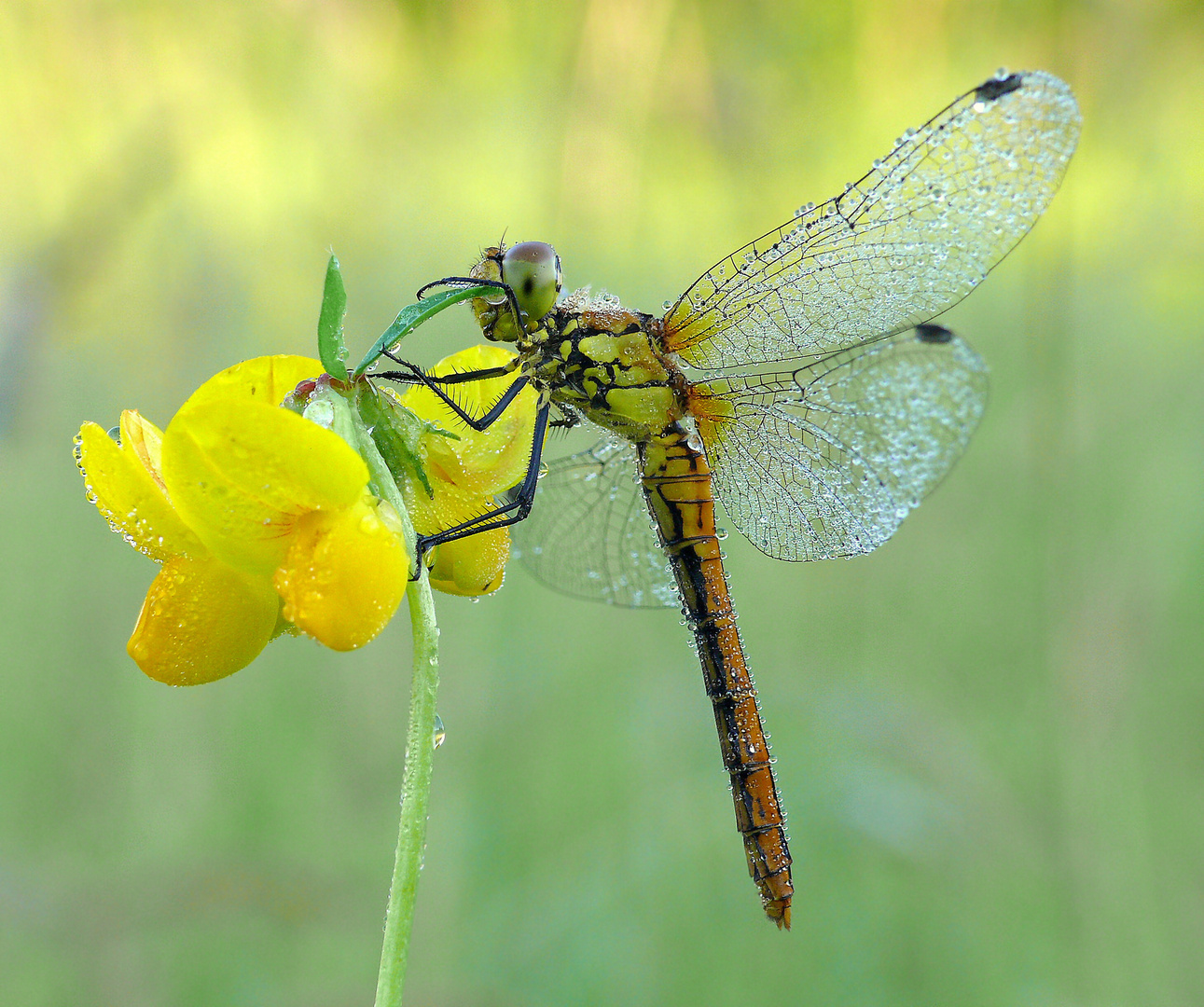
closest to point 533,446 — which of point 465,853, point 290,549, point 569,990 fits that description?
point 290,549

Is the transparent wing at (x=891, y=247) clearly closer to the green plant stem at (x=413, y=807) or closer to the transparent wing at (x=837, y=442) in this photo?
the transparent wing at (x=837, y=442)

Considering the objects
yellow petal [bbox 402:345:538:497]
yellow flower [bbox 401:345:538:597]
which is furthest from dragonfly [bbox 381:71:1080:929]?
yellow flower [bbox 401:345:538:597]

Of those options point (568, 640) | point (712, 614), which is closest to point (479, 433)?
point (712, 614)

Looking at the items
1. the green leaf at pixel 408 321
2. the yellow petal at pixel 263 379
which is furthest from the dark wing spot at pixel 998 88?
the yellow petal at pixel 263 379

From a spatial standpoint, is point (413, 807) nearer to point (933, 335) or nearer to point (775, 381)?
point (775, 381)

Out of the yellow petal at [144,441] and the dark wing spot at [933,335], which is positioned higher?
the dark wing spot at [933,335]

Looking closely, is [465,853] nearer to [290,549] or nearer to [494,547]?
[494,547]
